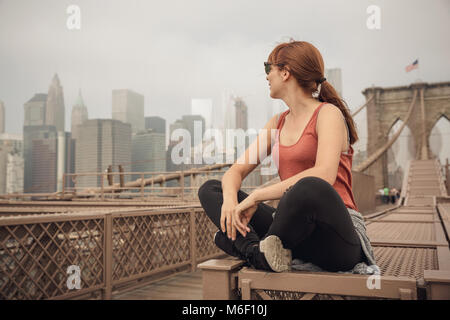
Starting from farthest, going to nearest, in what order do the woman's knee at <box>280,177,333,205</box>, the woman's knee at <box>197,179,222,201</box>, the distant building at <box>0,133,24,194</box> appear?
1. the distant building at <box>0,133,24,194</box>
2. the woman's knee at <box>197,179,222,201</box>
3. the woman's knee at <box>280,177,333,205</box>

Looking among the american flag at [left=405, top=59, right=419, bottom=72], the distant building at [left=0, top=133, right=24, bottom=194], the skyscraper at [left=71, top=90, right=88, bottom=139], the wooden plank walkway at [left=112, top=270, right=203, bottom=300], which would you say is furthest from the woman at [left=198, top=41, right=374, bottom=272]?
the skyscraper at [left=71, top=90, right=88, bottom=139]

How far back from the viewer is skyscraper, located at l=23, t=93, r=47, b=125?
37.2 metres

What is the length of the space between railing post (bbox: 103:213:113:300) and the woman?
2.15m

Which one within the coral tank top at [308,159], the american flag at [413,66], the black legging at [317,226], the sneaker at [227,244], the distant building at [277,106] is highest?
the american flag at [413,66]

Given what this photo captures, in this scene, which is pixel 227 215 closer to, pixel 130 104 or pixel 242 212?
pixel 242 212

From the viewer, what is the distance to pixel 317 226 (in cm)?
104


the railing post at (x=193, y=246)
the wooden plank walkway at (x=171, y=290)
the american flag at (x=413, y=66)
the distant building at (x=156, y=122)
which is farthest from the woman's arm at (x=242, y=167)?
the american flag at (x=413, y=66)

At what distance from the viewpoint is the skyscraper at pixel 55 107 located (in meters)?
32.6

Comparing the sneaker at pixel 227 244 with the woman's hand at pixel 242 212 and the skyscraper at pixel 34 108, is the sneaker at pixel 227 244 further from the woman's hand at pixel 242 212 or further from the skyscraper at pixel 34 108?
→ the skyscraper at pixel 34 108

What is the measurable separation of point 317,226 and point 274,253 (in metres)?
0.16

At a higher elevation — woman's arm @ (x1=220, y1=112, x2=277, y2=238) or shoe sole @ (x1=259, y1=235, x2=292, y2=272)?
woman's arm @ (x1=220, y1=112, x2=277, y2=238)

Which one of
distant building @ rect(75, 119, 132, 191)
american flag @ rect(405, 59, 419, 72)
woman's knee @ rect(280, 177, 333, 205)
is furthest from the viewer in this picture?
american flag @ rect(405, 59, 419, 72)

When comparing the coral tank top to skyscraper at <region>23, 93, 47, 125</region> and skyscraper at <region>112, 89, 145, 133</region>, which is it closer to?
skyscraper at <region>112, 89, 145, 133</region>
